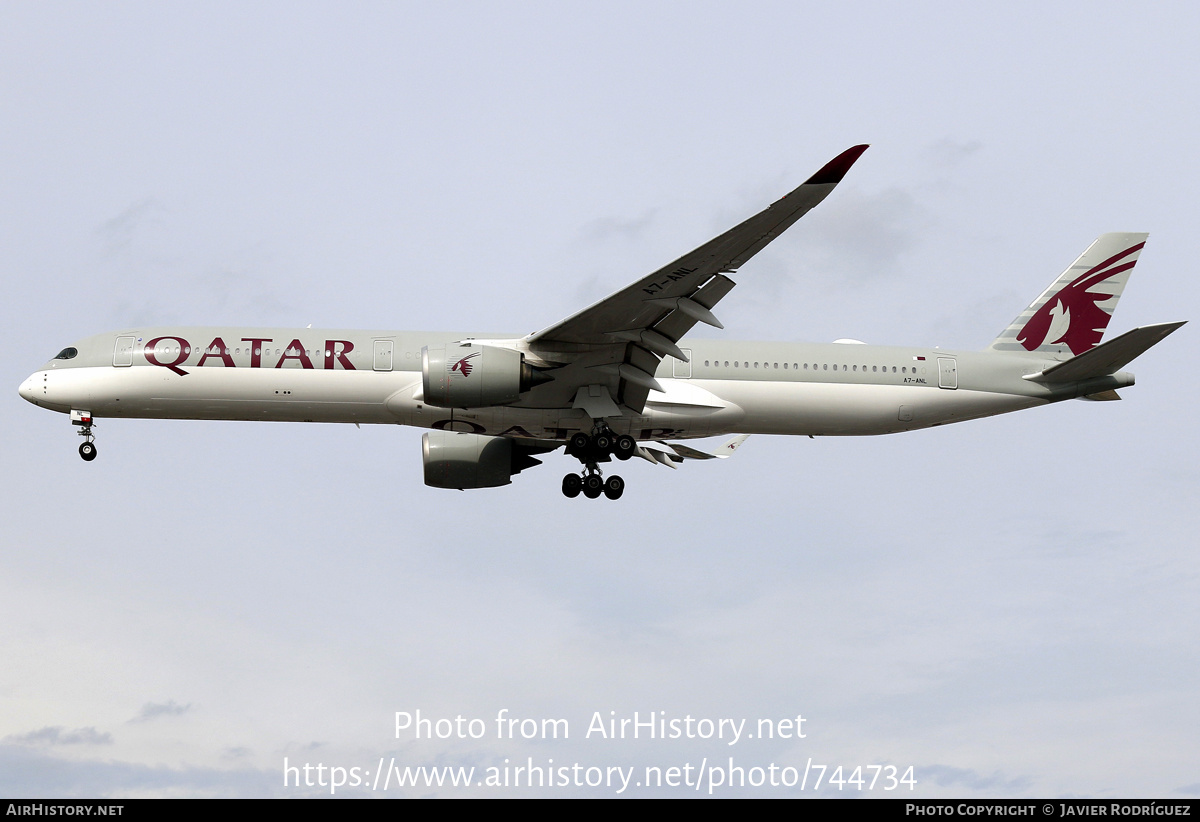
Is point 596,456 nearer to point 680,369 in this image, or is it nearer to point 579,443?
point 579,443

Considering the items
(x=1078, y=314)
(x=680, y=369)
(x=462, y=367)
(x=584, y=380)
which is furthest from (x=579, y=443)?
(x=1078, y=314)

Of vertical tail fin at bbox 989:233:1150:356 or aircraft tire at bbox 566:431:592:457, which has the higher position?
vertical tail fin at bbox 989:233:1150:356

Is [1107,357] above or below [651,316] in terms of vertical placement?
above

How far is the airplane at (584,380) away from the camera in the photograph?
31.6 m

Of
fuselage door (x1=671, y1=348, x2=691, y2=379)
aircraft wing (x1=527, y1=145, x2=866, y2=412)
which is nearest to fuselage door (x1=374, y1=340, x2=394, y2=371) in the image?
aircraft wing (x1=527, y1=145, x2=866, y2=412)

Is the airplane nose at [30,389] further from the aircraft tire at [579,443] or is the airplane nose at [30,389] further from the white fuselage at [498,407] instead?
the aircraft tire at [579,443]

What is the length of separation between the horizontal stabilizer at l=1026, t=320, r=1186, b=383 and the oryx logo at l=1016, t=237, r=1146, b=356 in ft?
7.07

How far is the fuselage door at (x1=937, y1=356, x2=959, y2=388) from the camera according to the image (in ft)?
117

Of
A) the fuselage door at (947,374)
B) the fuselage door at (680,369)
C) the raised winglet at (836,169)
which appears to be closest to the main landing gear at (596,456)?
the fuselage door at (680,369)

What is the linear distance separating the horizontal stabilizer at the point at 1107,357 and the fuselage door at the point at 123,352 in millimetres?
23564

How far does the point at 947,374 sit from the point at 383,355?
1487 cm

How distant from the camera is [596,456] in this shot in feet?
114

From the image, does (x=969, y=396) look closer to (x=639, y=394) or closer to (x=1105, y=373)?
(x=1105, y=373)

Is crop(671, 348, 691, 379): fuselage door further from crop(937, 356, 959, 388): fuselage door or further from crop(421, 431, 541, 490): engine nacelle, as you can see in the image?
crop(937, 356, 959, 388): fuselage door
